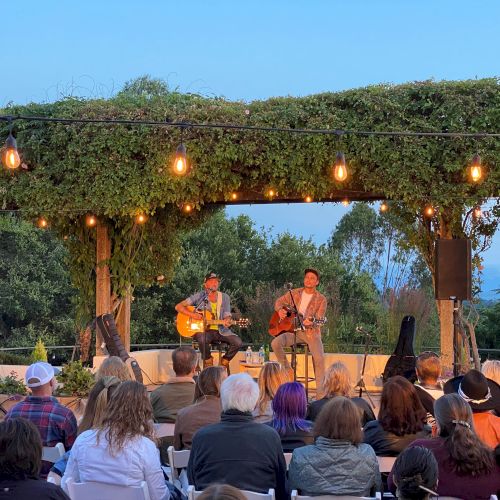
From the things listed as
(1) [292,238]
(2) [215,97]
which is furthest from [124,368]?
(1) [292,238]

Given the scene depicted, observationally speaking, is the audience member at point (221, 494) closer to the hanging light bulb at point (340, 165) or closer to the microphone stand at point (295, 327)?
the hanging light bulb at point (340, 165)

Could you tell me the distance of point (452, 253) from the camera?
9.20 m

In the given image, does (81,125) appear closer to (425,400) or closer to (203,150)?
(203,150)

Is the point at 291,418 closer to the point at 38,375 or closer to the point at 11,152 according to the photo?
the point at 38,375

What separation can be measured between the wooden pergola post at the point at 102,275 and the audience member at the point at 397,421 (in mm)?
7724

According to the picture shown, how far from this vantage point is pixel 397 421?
450cm

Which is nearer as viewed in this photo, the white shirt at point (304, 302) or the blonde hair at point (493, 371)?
the blonde hair at point (493, 371)

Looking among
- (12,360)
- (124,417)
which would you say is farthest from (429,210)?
(124,417)

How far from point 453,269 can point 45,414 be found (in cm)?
565

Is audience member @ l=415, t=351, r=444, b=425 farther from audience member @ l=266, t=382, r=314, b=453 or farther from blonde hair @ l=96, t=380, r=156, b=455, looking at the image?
blonde hair @ l=96, t=380, r=156, b=455

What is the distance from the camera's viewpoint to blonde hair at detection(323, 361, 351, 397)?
5.23 metres

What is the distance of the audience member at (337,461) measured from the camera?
376cm

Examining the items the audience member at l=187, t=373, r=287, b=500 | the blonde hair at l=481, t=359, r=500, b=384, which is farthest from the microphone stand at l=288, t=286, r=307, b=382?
the audience member at l=187, t=373, r=287, b=500

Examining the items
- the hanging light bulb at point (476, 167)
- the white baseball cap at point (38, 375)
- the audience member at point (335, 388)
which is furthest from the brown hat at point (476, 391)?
the hanging light bulb at point (476, 167)
